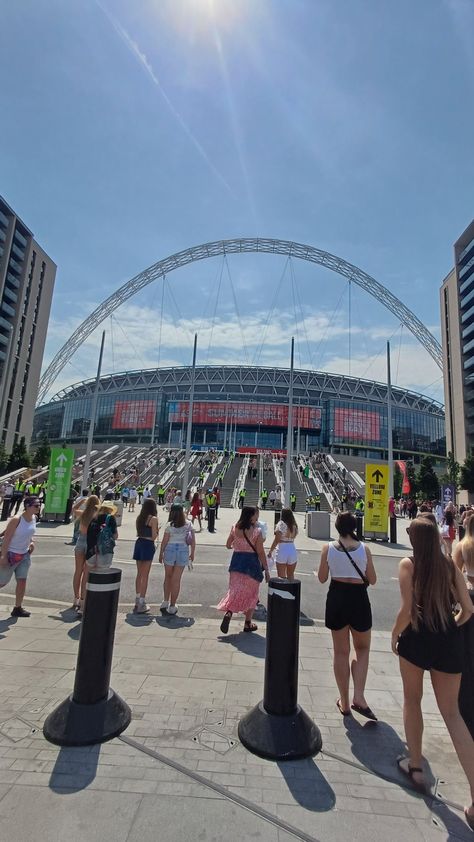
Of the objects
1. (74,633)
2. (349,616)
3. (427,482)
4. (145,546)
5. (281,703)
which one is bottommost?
(74,633)

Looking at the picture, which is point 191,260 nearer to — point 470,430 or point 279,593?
point 470,430

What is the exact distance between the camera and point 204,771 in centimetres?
293

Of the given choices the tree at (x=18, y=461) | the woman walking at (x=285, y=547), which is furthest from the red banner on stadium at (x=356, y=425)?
the woman walking at (x=285, y=547)

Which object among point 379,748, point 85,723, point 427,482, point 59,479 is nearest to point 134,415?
point 427,482

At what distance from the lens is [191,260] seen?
9388cm

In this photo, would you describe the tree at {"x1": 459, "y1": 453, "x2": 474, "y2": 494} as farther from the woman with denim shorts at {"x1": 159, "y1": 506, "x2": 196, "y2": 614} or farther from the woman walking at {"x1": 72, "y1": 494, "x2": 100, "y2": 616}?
the woman walking at {"x1": 72, "y1": 494, "x2": 100, "y2": 616}

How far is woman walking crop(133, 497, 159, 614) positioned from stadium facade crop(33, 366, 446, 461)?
81.6 metres

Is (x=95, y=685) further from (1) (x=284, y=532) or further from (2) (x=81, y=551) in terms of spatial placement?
(1) (x=284, y=532)

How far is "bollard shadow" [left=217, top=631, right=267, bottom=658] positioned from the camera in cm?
525

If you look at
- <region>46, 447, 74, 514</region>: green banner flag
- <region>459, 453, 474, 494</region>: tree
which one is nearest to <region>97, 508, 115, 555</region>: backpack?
<region>46, 447, 74, 514</region>: green banner flag

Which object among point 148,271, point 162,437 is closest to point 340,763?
point 162,437

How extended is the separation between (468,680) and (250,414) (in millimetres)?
91826

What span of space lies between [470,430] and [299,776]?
79.6 m

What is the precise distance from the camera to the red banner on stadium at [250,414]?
94375 millimetres
